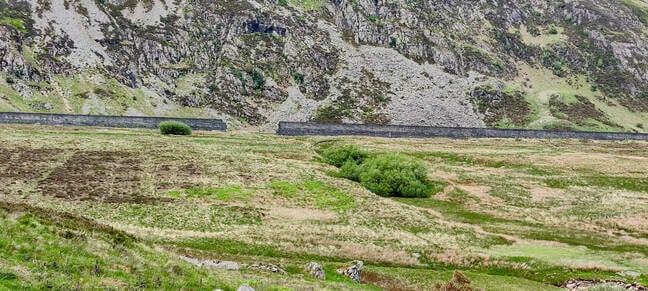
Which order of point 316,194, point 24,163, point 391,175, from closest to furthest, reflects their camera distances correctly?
point 316,194 < point 24,163 < point 391,175

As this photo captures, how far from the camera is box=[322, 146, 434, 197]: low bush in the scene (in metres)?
79.5

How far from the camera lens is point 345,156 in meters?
97.8

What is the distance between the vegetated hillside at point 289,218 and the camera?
26.4 metres

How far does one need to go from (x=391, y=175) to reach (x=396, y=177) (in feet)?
3.42

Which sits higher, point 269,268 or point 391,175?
point 391,175

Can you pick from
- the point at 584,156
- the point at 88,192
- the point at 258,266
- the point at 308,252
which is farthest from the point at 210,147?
the point at 584,156

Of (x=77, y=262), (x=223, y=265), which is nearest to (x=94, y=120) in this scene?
(x=223, y=265)

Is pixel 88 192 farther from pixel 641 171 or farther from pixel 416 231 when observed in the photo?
pixel 641 171

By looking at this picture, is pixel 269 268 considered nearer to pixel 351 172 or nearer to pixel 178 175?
pixel 178 175

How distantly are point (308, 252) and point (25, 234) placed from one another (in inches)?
1009

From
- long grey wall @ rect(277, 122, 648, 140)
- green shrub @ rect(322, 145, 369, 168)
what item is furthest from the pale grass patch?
long grey wall @ rect(277, 122, 648, 140)

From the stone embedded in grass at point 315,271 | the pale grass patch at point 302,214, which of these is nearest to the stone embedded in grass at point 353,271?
the stone embedded in grass at point 315,271

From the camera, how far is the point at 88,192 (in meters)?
61.6

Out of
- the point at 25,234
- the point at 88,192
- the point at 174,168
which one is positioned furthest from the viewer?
the point at 174,168
